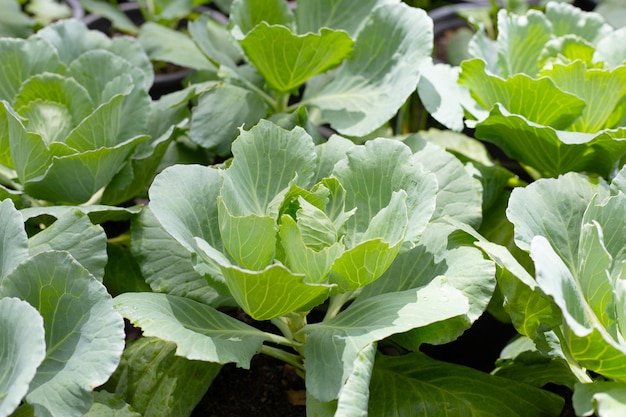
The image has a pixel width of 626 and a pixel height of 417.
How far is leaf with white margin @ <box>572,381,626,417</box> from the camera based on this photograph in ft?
2.51

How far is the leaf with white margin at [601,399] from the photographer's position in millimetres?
764

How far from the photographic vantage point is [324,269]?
34.5 inches

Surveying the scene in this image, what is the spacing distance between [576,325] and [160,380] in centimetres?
60

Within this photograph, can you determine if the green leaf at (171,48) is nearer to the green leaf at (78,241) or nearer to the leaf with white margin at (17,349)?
the green leaf at (78,241)

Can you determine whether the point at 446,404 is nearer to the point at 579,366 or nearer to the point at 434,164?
the point at 579,366

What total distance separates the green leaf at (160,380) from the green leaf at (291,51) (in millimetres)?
526

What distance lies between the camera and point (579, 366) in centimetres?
92

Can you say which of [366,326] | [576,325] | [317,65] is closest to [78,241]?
[366,326]

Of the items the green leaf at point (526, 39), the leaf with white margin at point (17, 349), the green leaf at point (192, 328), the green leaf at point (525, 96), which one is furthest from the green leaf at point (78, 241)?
the green leaf at point (526, 39)

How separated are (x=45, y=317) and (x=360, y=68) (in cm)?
75

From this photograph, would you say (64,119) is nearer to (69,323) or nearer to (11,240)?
(11,240)

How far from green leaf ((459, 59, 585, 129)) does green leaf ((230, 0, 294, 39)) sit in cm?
39

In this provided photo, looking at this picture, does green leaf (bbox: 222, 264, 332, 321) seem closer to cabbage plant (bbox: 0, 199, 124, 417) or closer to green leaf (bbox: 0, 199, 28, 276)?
cabbage plant (bbox: 0, 199, 124, 417)

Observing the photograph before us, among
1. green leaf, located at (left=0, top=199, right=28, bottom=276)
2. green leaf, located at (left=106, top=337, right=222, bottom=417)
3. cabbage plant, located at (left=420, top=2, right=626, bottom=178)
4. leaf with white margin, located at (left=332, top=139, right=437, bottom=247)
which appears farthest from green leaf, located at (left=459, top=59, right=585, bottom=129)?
green leaf, located at (left=0, top=199, right=28, bottom=276)
